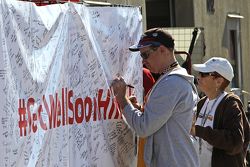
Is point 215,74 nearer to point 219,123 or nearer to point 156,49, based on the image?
point 219,123

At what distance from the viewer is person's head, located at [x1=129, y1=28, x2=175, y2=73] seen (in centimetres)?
346

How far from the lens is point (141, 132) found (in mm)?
3414

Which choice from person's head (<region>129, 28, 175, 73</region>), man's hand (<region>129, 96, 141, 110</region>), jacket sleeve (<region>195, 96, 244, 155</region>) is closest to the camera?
person's head (<region>129, 28, 175, 73</region>)

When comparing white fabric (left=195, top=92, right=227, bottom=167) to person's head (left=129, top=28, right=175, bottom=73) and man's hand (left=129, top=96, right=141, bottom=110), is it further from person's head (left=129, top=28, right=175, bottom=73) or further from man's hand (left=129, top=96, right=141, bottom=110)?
person's head (left=129, top=28, right=175, bottom=73)

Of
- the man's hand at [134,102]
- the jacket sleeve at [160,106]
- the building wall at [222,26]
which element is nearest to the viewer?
the jacket sleeve at [160,106]

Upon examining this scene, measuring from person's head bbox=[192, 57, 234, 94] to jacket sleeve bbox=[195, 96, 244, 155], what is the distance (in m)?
0.19

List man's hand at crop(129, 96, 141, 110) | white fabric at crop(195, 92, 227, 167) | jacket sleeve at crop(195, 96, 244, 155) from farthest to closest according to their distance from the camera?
white fabric at crop(195, 92, 227, 167) < jacket sleeve at crop(195, 96, 244, 155) < man's hand at crop(129, 96, 141, 110)

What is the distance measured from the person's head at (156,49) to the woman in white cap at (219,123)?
98cm

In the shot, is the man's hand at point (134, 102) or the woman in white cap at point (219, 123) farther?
the woman in white cap at point (219, 123)

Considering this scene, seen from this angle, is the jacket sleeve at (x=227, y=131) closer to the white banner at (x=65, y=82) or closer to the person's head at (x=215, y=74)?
the person's head at (x=215, y=74)

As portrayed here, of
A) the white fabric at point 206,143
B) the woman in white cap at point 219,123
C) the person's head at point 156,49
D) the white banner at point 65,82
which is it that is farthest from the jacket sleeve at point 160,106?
the white fabric at point 206,143

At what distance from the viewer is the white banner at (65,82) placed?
2906mm

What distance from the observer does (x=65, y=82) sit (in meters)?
3.25
